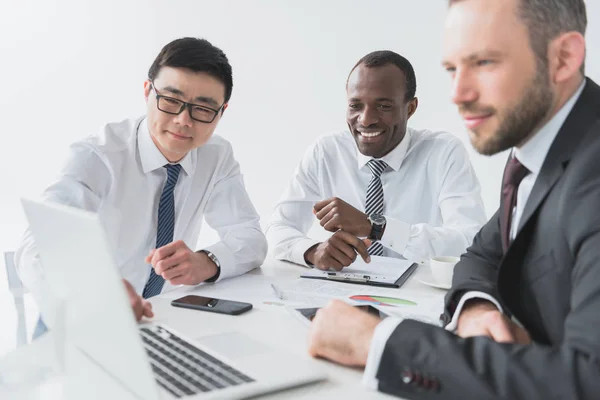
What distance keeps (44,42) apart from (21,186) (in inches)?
38.8

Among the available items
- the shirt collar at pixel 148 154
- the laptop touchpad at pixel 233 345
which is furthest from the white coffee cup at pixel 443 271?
the shirt collar at pixel 148 154

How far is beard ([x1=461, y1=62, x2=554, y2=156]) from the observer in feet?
3.32

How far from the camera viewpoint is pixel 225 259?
169 centimetres

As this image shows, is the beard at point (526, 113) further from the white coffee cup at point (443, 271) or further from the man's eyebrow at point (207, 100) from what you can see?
the man's eyebrow at point (207, 100)

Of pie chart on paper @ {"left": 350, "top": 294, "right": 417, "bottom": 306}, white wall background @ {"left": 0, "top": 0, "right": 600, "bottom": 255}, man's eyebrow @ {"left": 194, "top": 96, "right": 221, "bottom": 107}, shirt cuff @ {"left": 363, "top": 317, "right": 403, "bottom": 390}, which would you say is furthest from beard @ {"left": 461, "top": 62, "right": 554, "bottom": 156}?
white wall background @ {"left": 0, "top": 0, "right": 600, "bottom": 255}

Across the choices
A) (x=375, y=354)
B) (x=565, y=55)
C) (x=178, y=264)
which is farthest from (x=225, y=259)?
(x=565, y=55)

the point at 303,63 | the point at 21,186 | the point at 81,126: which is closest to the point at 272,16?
the point at 303,63

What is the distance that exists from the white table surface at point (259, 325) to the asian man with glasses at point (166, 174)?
154 mm

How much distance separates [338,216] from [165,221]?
0.67 meters

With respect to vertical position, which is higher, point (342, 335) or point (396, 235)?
point (342, 335)

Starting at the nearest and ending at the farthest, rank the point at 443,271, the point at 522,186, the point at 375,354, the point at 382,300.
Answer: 1. the point at 375,354
2. the point at 522,186
3. the point at 382,300
4. the point at 443,271

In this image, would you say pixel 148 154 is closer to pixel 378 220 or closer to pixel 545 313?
pixel 378 220

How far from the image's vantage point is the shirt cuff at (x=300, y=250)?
1.92m

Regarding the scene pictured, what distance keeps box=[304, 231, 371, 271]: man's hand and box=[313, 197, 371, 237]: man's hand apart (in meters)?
0.09
